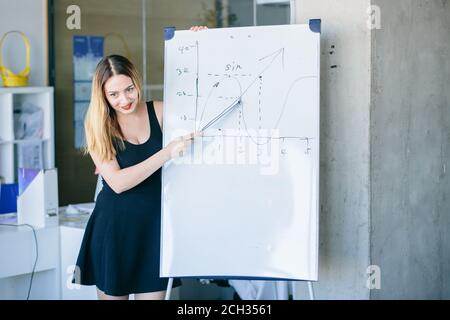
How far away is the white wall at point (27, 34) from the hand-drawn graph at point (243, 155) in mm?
2020

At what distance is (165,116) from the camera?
3217 millimetres

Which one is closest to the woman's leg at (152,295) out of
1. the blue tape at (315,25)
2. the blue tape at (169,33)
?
the blue tape at (169,33)

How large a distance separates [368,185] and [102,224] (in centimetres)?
113

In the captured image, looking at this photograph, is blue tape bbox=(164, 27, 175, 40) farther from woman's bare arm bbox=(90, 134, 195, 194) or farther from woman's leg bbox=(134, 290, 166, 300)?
woman's leg bbox=(134, 290, 166, 300)

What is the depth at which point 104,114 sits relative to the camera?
3068 millimetres

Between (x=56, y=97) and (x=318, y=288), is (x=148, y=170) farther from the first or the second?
(x=56, y=97)

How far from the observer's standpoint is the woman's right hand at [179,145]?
10.1ft

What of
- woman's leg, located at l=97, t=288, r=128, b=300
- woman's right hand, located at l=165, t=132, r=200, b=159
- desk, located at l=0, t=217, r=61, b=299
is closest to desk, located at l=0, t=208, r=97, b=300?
desk, located at l=0, t=217, r=61, b=299

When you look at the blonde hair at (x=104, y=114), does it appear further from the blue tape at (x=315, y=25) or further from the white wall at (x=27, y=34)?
the white wall at (x=27, y=34)

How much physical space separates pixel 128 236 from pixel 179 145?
416 mm

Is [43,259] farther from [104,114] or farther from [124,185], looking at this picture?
[104,114]

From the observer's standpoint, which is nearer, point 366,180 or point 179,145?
point 179,145

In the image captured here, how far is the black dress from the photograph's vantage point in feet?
10.3

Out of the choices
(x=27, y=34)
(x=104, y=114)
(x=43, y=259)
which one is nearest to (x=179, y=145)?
(x=104, y=114)
